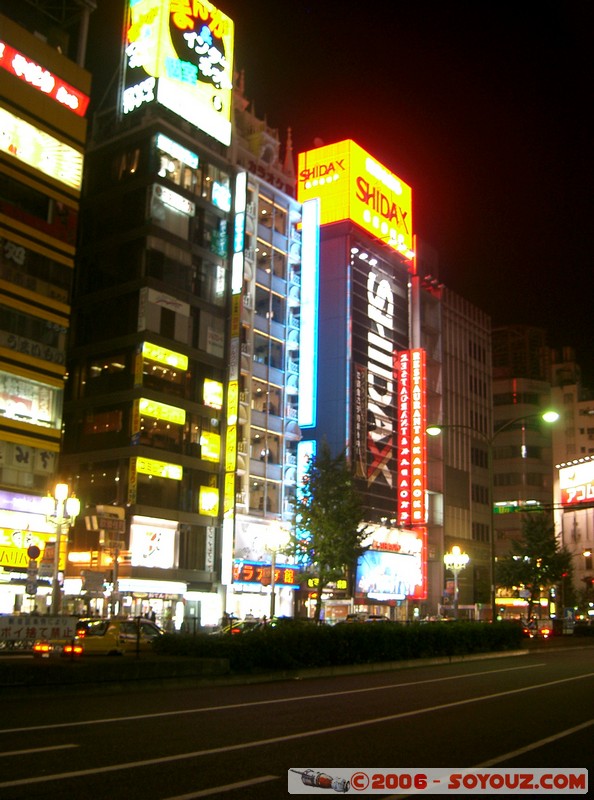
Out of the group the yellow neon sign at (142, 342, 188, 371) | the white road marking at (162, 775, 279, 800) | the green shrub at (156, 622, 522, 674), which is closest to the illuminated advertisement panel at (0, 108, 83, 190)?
→ the yellow neon sign at (142, 342, 188, 371)

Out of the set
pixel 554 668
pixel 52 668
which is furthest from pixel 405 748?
pixel 554 668

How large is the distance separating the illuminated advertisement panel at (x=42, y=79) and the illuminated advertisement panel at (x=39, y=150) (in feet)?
8.67

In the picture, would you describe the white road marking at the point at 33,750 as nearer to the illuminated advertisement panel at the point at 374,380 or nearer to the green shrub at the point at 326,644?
the green shrub at the point at 326,644

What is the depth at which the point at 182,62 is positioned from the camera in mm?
60906

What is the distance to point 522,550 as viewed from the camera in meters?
75.1

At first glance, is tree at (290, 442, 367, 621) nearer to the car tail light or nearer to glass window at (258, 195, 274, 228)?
glass window at (258, 195, 274, 228)

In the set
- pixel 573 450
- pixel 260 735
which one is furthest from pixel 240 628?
pixel 573 450

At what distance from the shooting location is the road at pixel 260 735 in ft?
30.8

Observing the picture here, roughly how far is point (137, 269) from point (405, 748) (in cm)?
4859

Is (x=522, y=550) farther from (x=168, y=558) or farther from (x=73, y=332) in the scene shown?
(x=73, y=332)

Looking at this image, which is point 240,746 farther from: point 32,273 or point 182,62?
point 182,62

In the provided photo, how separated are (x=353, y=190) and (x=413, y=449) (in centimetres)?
2340

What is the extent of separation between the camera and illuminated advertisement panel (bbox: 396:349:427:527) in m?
74.2

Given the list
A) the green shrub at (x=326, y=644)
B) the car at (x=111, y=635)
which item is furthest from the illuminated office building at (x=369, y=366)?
the car at (x=111, y=635)
